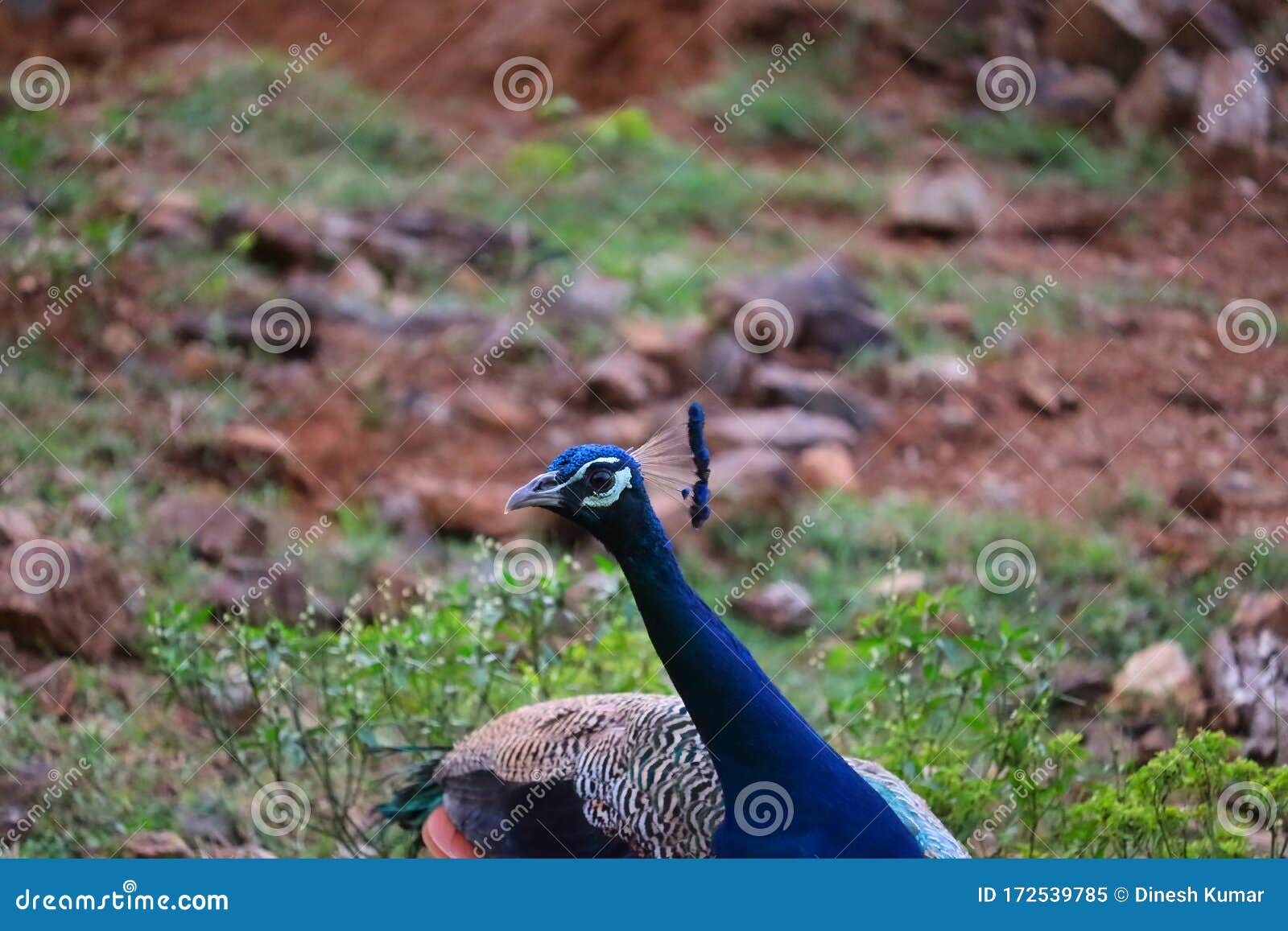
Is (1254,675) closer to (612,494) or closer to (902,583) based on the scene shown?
(902,583)

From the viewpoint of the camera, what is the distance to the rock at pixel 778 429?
6.36 meters

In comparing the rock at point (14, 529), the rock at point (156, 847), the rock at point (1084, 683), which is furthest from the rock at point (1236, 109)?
the rock at point (156, 847)

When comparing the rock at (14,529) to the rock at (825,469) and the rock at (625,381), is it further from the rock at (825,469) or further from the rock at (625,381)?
the rock at (825,469)

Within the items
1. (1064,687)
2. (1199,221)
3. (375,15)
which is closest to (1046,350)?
(1199,221)

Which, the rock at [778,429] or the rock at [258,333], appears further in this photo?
the rock at [258,333]

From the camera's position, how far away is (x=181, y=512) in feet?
18.3

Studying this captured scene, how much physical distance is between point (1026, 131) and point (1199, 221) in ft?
4.83

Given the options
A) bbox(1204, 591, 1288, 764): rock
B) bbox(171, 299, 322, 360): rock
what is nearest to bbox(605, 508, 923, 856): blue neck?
bbox(1204, 591, 1288, 764): rock

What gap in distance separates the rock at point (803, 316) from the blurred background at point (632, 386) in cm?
2

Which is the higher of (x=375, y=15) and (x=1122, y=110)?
(x=1122, y=110)

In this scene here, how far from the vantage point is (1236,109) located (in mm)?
8852

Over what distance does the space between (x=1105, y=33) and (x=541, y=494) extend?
8171mm

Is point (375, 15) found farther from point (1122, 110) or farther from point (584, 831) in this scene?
point (584, 831)

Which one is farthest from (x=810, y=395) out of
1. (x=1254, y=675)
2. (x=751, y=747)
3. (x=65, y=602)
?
(x=751, y=747)
